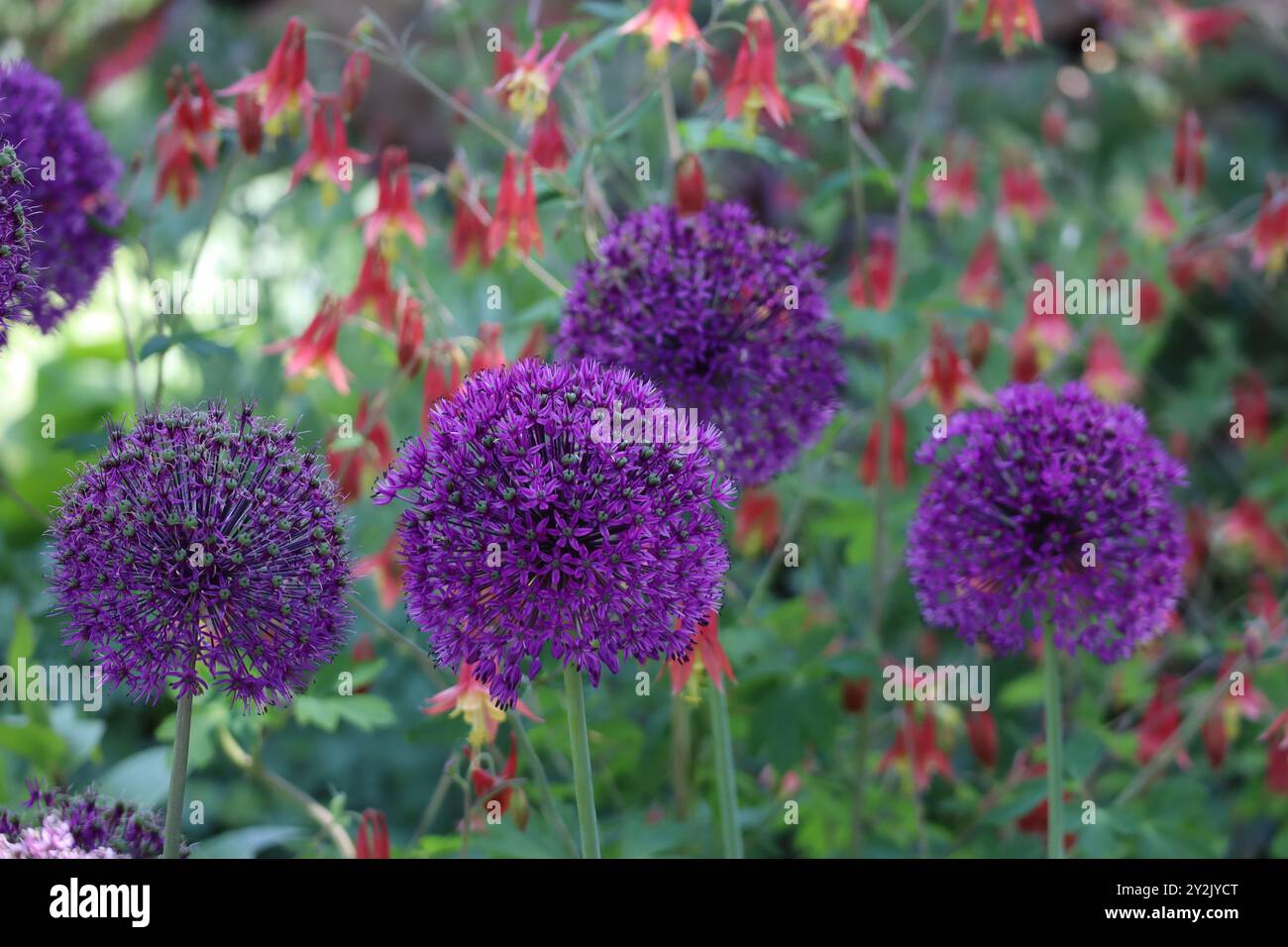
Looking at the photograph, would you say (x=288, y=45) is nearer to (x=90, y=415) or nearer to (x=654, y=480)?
(x=654, y=480)

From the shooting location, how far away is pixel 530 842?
6.95 feet

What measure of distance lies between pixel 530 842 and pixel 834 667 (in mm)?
700

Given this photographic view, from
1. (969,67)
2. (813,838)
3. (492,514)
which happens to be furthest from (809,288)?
(969,67)

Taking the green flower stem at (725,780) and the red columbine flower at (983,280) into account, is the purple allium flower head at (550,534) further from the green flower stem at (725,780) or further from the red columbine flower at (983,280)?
the red columbine flower at (983,280)

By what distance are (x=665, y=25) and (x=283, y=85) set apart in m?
0.74

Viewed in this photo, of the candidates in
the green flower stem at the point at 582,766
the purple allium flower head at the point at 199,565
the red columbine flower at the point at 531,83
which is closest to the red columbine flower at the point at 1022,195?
the red columbine flower at the point at 531,83

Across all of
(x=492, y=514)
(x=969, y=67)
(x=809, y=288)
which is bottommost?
(x=492, y=514)

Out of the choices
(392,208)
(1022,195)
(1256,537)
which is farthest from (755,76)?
(1256,537)

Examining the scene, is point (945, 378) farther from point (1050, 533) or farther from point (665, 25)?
point (665, 25)

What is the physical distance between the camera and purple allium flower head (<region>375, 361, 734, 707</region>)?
155cm

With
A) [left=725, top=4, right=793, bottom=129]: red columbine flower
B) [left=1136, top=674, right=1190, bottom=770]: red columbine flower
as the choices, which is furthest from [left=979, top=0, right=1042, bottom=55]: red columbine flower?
[left=1136, top=674, right=1190, bottom=770]: red columbine flower

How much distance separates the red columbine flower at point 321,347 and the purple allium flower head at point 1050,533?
1.16 m

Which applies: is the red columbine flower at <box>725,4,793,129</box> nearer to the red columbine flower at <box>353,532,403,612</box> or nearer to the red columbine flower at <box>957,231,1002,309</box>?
the red columbine flower at <box>353,532,403,612</box>

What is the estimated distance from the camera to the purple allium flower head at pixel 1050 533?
2.00 metres
